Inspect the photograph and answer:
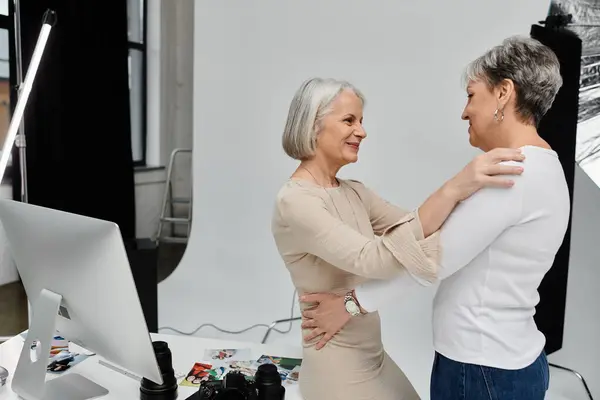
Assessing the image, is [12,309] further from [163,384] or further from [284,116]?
[163,384]

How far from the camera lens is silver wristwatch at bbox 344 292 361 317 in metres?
1.29

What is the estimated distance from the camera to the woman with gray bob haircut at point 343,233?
1139mm

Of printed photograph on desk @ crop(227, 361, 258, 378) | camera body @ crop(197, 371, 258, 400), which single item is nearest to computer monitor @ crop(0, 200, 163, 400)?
camera body @ crop(197, 371, 258, 400)

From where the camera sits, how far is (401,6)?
110 inches

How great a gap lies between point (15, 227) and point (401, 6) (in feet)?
6.98

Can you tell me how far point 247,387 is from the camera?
128 centimetres

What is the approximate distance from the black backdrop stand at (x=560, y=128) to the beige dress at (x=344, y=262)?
1115mm

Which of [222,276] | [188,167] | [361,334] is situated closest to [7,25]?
[188,167]

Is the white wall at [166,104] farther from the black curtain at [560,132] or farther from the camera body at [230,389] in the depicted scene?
the camera body at [230,389]

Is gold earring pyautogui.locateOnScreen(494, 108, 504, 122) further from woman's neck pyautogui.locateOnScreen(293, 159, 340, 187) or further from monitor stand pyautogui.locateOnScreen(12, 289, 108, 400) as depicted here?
monitor stand pyautogui.locateOnScreen(12, 289, 108, 400)

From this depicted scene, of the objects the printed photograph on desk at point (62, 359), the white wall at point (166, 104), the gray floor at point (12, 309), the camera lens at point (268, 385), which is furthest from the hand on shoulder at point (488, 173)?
the white wall at point (166, 104)

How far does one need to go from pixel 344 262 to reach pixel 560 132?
1.39 metres

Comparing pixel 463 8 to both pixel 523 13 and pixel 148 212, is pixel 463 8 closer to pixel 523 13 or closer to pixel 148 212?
pixel 523 13

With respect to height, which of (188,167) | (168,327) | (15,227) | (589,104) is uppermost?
(589,104)
